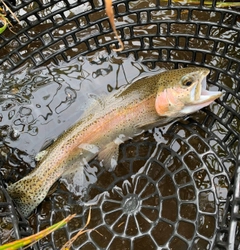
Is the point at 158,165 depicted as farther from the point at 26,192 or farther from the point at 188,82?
the point at 26,192

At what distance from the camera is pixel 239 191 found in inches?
75.5

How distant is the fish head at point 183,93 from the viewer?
2104mm

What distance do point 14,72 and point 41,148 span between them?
483 millimetres

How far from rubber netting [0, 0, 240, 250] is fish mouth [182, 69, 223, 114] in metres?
0.16

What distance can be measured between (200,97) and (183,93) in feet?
0.29

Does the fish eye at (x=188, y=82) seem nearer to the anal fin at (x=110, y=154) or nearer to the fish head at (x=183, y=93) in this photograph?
the fish head at (x=183, y=93)

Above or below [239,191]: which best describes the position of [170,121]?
above

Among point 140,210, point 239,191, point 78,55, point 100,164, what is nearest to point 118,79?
point 78,55

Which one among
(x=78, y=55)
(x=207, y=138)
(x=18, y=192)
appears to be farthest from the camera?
(x=78, y=55)

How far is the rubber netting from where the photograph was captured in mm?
2143

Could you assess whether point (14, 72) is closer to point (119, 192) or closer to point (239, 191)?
point (119, 192)

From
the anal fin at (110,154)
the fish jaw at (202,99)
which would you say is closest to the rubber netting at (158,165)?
the anal fin at (110,154)

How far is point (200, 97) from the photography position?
6.91 ft

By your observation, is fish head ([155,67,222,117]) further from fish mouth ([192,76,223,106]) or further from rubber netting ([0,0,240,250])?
rubber netting ([0,0,240,250])
